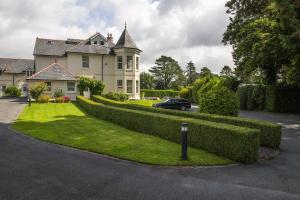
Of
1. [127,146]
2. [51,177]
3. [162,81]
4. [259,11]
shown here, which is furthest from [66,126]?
[162,81]

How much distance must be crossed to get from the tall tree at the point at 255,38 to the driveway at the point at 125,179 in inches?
861

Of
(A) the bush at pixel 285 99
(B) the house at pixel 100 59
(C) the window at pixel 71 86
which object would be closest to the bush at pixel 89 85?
(C) the window at pixel 71 86

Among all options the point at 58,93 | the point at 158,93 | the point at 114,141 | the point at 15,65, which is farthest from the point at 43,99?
the point at 158,93

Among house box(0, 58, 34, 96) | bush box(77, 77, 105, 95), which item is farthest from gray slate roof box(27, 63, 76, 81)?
house box(0, 58, 34, 96)

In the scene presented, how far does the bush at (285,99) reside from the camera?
3409 centimetres

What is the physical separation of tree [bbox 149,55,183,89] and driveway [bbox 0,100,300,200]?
286 ft

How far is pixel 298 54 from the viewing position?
26.0 metres

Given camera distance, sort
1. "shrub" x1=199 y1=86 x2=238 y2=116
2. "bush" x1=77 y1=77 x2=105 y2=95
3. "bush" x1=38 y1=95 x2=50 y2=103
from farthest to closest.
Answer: "bush" x1=77 y1=77 x2=105 y2=95, "bush" x1=38 y1=95 x2=50 y2=103, "shrub" x1=199 y1=86 x2=238 y2=116

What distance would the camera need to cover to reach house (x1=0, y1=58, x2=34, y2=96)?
5925cm

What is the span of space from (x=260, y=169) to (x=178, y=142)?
14.5 ft

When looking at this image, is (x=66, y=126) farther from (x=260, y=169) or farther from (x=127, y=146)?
(x=260, y=169)

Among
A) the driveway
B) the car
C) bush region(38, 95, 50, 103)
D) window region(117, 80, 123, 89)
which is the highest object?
window region(117, 80, 123, 89)

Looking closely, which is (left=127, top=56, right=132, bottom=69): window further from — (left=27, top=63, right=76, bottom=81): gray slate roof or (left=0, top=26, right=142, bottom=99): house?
(left=27, top=63, right=76, bottom=81): gray slate roof

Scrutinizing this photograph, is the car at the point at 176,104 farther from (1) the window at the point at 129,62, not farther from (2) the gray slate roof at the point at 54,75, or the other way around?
(2) the gray slate roof at the point at 54,75
